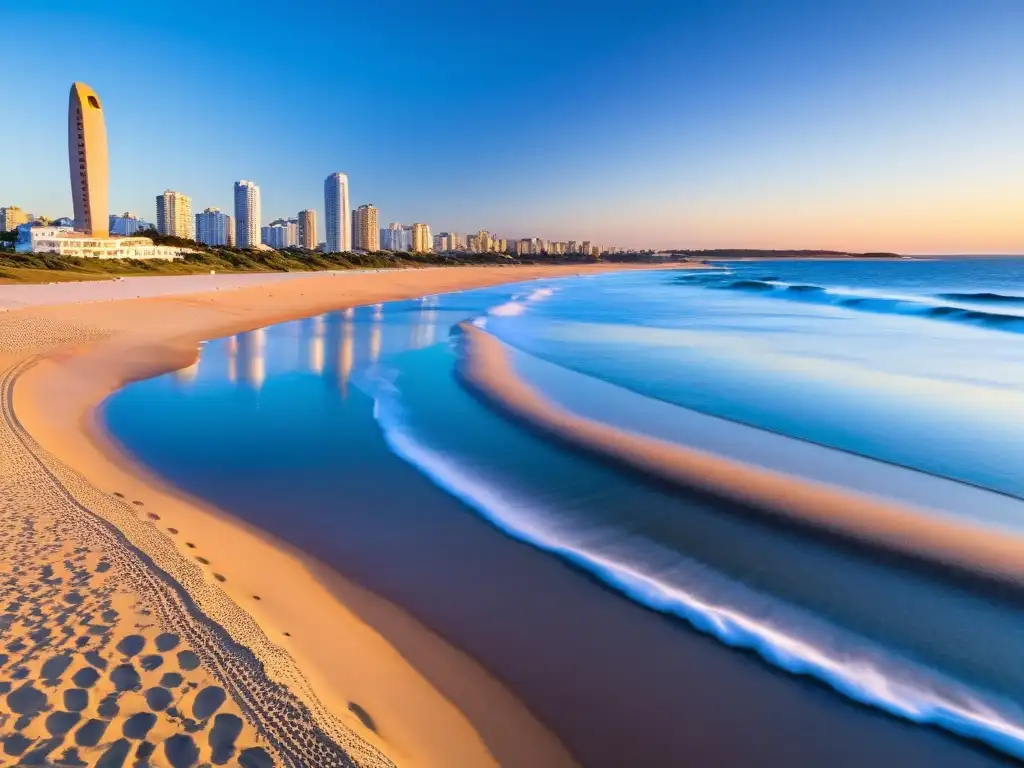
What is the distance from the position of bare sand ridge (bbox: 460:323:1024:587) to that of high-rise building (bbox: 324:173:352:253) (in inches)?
6659

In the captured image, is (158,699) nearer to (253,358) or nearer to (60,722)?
(60,722)

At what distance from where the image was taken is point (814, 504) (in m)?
6.09

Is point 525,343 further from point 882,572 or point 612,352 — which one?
point 882,572

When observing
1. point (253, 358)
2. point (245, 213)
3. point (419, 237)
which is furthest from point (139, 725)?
point (419, 237)

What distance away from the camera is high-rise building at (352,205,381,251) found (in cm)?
17450

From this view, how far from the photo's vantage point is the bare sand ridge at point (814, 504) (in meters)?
5.13

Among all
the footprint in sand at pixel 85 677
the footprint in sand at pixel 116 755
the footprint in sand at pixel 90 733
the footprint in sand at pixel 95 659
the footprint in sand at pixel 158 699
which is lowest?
the footprint in sand at pixel 116 755

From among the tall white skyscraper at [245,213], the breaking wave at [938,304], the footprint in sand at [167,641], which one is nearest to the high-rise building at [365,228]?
the tall white skyscraper at [245,213]

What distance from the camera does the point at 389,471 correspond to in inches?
264

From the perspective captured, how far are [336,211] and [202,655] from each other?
178 meters

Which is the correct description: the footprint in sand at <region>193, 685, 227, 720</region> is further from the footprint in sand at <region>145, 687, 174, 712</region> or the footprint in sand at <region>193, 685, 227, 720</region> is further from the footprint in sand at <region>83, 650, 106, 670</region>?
the footprint in sand at <region>83, 650, 106, 670</region>

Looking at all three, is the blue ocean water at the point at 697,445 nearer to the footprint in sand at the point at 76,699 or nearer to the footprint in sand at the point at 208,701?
the footprint in sand at the point at 208,701

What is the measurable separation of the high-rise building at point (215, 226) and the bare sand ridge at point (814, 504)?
164761 millimetres

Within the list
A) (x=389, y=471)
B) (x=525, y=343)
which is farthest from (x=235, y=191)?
(x=389, y=471)
